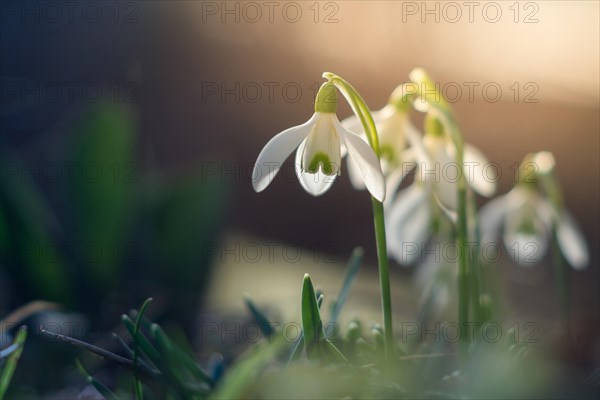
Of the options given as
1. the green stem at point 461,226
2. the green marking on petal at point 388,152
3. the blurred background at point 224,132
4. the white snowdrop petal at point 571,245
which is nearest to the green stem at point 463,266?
the green stem at point 461,226

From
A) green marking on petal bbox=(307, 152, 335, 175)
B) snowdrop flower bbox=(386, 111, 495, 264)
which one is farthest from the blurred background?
green marking on petal bbox=(307, 152, 335, 175)

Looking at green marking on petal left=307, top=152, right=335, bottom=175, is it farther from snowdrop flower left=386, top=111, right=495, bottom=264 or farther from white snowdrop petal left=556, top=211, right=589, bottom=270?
white snowdrop petal left=556, top=211, right=589, bottom=270

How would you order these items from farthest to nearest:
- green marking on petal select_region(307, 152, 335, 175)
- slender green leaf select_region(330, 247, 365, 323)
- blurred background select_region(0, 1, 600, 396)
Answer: blurred background select_region(0, 1, 600, 396) < slender green leaf select_region(330, 247, 365, 323) < green marking on petal select_region(307, 152, 335, 175)

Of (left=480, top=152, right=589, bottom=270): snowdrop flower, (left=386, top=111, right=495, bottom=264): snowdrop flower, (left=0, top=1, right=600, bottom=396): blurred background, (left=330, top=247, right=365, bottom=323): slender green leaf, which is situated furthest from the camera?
(left=0, top=1, right=600, bottom=396): blurred background

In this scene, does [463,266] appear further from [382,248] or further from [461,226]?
[382,248]

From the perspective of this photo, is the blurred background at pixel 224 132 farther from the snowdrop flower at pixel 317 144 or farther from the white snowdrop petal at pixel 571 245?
the snowdrop flower at pixel 317 144

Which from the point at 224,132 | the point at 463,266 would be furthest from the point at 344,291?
the point at 224,132
